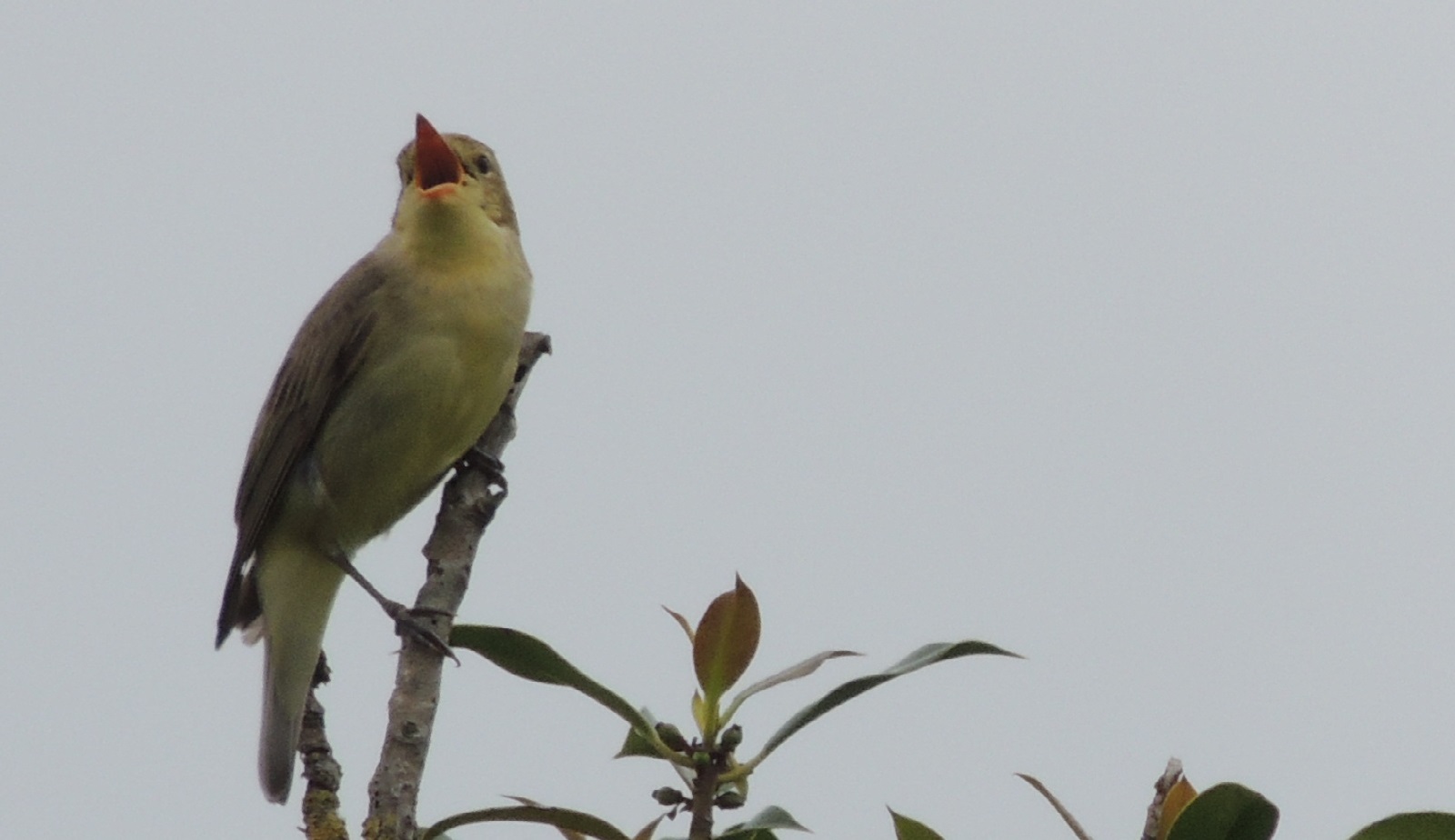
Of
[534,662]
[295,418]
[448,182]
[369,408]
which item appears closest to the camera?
[534,662]

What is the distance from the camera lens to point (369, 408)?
16.2ft

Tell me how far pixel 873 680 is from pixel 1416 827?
70 centimetres

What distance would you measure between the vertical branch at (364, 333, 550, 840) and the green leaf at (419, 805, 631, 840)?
46 mm

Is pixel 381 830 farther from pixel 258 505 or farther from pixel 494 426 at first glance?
pixel 258 505

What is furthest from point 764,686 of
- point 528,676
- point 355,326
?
point 355,326

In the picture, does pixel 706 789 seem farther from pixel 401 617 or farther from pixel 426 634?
pixel 401 617

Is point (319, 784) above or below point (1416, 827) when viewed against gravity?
above

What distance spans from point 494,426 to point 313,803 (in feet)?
6.35

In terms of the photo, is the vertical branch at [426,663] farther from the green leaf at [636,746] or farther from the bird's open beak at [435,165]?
the bird's open beak at [435,165]

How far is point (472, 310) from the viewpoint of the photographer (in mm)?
4918

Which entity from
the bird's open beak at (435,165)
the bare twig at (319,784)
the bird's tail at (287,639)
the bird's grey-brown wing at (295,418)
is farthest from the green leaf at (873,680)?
the bird's open beak at (435,165)

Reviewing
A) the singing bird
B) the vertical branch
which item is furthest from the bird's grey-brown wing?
the vertical branch

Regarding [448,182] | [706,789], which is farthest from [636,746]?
[448,182]

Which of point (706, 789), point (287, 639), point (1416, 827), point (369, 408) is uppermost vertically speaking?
point (369, 408)
